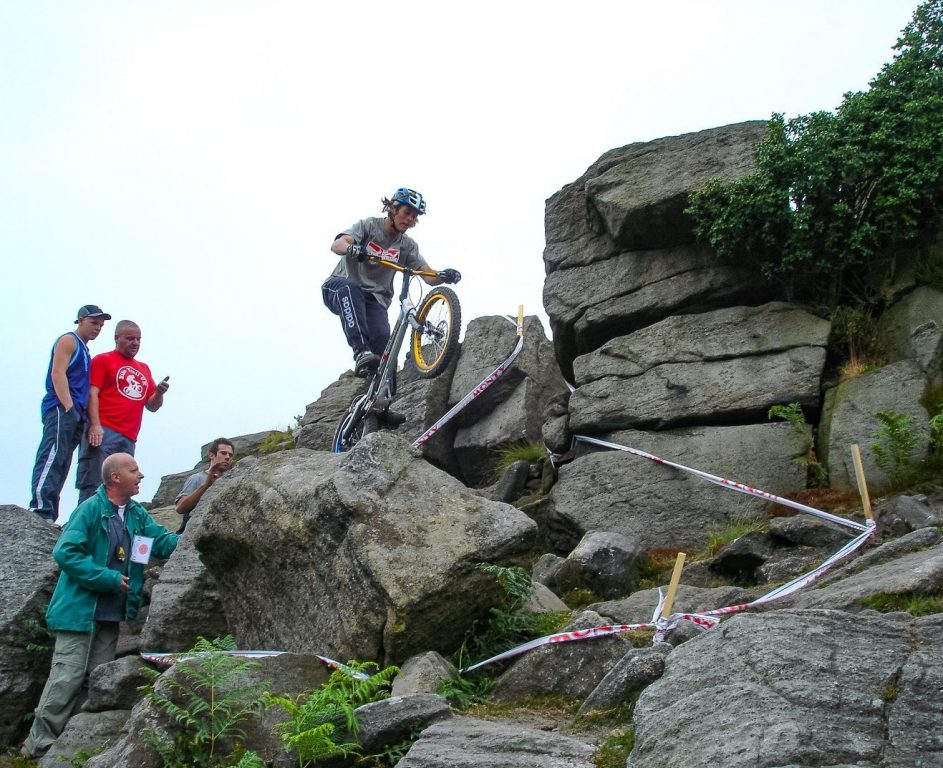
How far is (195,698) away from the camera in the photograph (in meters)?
6.32

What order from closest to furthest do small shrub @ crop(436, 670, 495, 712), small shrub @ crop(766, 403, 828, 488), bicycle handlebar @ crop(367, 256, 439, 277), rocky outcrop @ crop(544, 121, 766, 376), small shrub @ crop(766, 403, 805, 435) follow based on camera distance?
small shrub @ crop(436, 670, 495, 712), small shrub @ crop(766, 403, 828, 488), small shrub @ crop(766, 403, 805, 435), bicycle handlebar @ crop(367, 256, 439, 277), rocky outcrop @ crop(544, 121, 766, 376)

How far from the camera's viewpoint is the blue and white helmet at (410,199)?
11812mm

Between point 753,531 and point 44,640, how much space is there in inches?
266

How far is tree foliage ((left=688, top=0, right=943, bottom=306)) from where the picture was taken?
39.4 ft

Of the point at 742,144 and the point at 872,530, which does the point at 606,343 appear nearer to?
the point at 742,144

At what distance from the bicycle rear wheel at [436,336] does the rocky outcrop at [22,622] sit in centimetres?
443

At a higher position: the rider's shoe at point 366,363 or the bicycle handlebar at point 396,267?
the bicycle handlebar at point 396,267

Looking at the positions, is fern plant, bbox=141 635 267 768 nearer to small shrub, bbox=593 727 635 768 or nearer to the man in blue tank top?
small shrub, bbox=593 727 635 768

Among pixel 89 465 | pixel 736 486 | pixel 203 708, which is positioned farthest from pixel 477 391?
pixel 203 708

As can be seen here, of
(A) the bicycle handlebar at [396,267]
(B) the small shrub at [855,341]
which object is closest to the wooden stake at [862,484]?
(B) the small shrub at [855,341]

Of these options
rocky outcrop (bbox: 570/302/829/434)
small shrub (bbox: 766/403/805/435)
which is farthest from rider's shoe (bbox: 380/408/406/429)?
small shrub (bbox: 766/403/805/435)

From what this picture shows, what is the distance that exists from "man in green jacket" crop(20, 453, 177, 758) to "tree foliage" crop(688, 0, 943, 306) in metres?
7.99

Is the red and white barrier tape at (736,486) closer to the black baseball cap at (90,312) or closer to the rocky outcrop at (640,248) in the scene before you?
the rocky outcrop at (640,248)

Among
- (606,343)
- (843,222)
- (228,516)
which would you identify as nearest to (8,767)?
(228,516)
